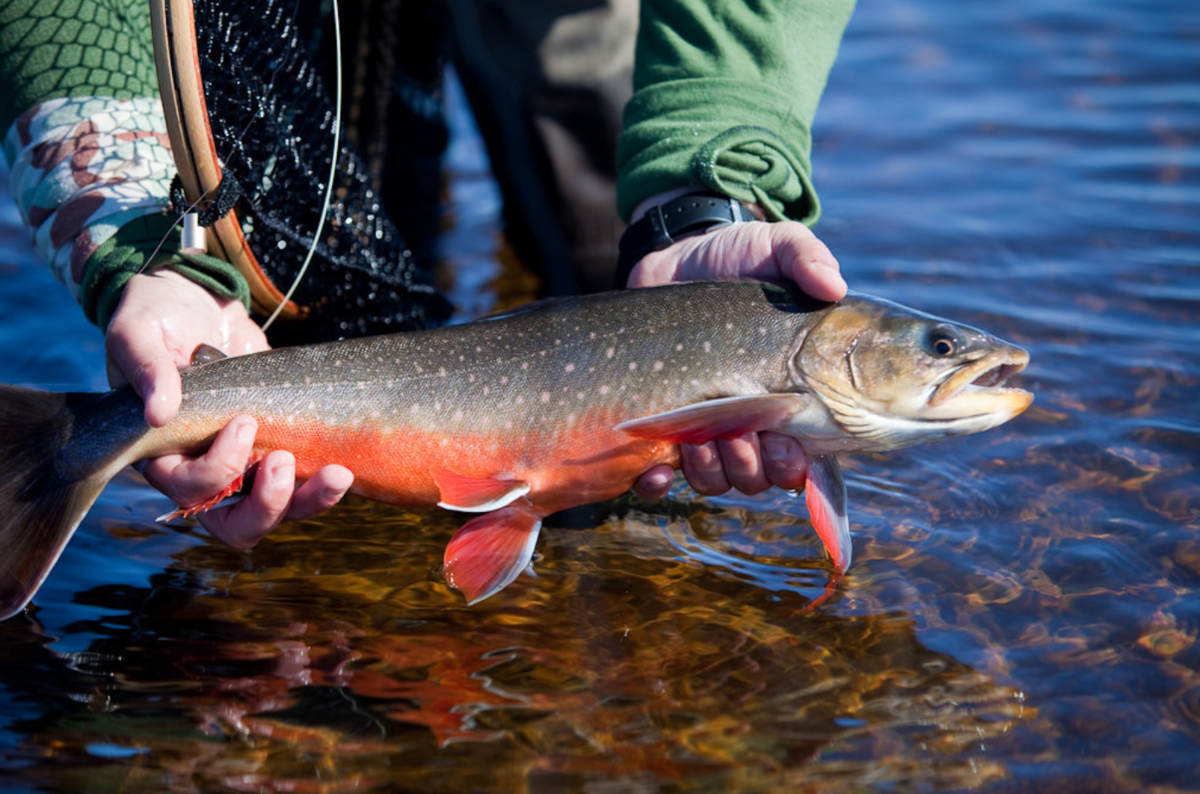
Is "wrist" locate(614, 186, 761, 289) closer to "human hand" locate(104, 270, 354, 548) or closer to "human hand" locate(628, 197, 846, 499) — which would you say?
"human hand" locate(628, 197, 846, 499)

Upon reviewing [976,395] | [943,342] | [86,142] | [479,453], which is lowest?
[479,453]

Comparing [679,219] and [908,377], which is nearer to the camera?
[908,377]

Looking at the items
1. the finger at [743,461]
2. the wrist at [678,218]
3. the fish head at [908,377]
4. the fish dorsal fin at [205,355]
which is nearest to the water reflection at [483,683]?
the finger at [743,461]

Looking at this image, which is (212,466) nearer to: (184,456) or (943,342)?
(184,456)

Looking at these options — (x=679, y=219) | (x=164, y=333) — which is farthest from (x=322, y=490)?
(x=679, y=219)

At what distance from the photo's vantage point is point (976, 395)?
3.19m

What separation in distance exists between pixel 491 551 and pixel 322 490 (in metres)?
0.49

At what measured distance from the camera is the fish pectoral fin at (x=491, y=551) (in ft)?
10.7

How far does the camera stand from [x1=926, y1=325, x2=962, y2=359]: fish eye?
322 cm

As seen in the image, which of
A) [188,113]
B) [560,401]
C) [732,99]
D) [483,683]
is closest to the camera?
[483,683]

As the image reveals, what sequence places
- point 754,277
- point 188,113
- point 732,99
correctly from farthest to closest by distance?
point 732,99
point 754,277
point 188,113

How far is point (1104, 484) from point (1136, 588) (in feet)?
1.99

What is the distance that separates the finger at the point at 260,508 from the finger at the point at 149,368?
0.95ft

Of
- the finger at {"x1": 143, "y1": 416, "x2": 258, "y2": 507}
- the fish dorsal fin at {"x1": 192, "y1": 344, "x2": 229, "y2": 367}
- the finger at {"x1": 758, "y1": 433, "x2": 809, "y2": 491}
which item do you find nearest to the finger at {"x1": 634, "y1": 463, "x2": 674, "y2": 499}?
the finger at {"x1": 758, "y1": 433, "x2": 809, "y2": 491}
